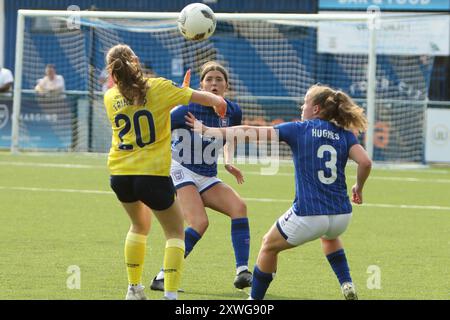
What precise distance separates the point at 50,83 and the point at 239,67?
15.3ft

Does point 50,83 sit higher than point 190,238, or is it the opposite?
point 50,83

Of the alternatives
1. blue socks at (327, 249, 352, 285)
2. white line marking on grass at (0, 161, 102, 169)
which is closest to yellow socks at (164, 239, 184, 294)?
blue socks at (327, 249, 352, 285)

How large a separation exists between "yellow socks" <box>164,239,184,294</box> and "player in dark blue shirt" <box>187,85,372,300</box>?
0.55 metres

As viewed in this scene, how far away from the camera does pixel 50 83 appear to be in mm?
23344

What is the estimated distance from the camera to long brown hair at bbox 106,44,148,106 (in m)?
7.50

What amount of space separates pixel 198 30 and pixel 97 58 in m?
14.6

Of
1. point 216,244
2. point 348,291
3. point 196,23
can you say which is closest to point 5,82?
point 216,244

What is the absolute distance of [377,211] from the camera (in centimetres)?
1441

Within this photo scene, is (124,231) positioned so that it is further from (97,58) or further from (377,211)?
(97,58)

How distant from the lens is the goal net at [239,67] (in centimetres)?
2188

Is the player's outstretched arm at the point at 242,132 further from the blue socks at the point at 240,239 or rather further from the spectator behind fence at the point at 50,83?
the spectator behind fence at the point at 50,83

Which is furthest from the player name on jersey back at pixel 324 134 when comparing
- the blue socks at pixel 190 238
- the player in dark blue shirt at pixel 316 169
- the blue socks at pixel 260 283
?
the blue socks at pixel 190 238

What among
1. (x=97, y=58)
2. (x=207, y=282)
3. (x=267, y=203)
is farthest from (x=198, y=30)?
(x=97, y=58)

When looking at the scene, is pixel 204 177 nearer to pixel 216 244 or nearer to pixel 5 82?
pixel 216 244
